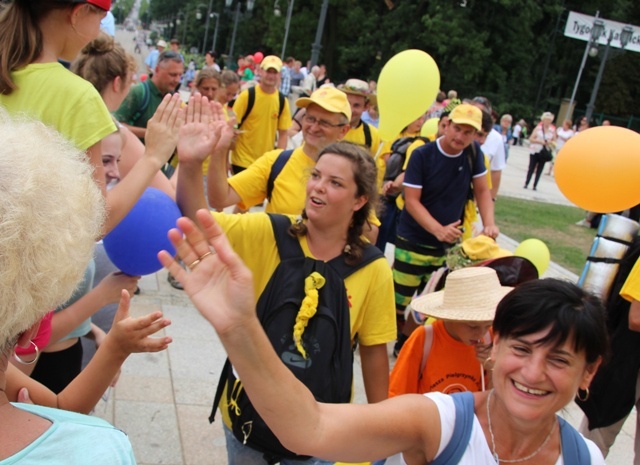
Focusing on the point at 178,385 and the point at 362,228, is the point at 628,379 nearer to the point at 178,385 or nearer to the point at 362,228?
the point at 362,228

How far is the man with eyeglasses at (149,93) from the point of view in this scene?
586 centimetres

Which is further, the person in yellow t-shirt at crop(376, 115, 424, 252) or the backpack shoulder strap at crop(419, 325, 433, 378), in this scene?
the person in yellow t-shirt at crop(376, 115, 424, 252)

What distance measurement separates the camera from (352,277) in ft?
9.30

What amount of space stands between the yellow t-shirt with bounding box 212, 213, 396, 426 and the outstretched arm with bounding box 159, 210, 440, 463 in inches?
44.4

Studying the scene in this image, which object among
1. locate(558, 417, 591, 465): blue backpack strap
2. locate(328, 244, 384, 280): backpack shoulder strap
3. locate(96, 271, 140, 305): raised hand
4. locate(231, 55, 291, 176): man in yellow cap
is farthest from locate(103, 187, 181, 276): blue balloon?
locate(231, 55, 291, 176): man in yellow cap

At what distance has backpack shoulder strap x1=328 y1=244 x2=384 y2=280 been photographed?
2818 millimetres

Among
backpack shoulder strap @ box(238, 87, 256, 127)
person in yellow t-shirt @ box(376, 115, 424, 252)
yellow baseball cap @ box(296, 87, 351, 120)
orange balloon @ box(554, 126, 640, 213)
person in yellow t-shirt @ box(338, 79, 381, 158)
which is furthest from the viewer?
backpack shoulder strap @ box(238, 87, 256, 127)

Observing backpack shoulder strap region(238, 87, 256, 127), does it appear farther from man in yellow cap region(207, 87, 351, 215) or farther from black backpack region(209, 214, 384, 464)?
black backpack region(209, 214, 384, 464)

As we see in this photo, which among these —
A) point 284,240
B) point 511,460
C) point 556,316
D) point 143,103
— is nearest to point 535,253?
point 284,240

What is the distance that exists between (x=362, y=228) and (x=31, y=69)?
4.83ft

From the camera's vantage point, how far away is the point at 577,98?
48.1m

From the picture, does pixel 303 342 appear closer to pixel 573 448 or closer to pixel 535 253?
pixel 573 448

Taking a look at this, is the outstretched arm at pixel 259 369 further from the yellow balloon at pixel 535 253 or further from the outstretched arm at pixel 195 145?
the yellow balloon at pixel 535 253

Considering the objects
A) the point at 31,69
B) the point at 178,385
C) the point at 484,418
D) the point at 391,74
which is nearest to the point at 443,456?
the point at 484,418
